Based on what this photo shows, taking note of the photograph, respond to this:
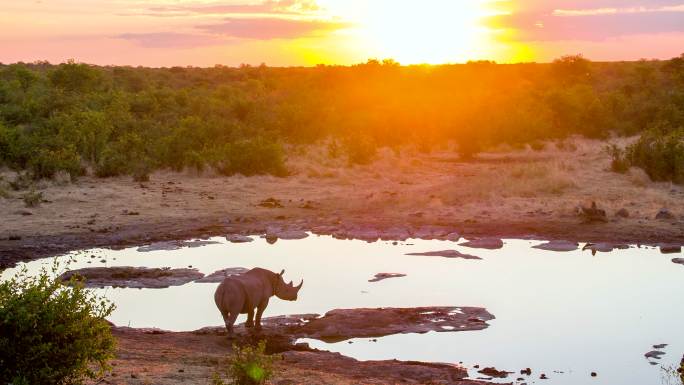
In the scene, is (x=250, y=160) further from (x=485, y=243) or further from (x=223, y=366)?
(x=223, y=366)

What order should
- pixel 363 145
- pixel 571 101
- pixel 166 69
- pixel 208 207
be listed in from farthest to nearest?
pixel 166 69, pixel 571 101, pixel 363 145, pixel 208 207

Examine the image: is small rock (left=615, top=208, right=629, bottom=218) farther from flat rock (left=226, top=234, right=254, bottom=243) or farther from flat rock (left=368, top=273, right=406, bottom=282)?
flat rock (left=226, top=234, right=254, bottom=243)

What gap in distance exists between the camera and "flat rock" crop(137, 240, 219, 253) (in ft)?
58.3

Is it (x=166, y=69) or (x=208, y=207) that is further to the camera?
(x=166, y=69)

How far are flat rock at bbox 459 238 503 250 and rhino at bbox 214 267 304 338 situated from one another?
7.00 metres

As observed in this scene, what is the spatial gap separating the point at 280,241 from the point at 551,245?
6.24m

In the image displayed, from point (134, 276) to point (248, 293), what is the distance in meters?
4.35

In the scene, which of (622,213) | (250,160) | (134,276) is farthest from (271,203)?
(622,213)

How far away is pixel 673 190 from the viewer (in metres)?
24.3

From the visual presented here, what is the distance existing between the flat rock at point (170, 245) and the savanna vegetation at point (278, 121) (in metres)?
9.42

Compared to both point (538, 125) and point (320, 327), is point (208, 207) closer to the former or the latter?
point (320, 327)

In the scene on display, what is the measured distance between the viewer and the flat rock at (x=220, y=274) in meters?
14.8

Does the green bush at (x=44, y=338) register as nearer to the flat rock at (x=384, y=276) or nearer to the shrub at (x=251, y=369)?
the shrub at (x=251, y=369)

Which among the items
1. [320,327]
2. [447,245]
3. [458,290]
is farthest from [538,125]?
[320,327]
